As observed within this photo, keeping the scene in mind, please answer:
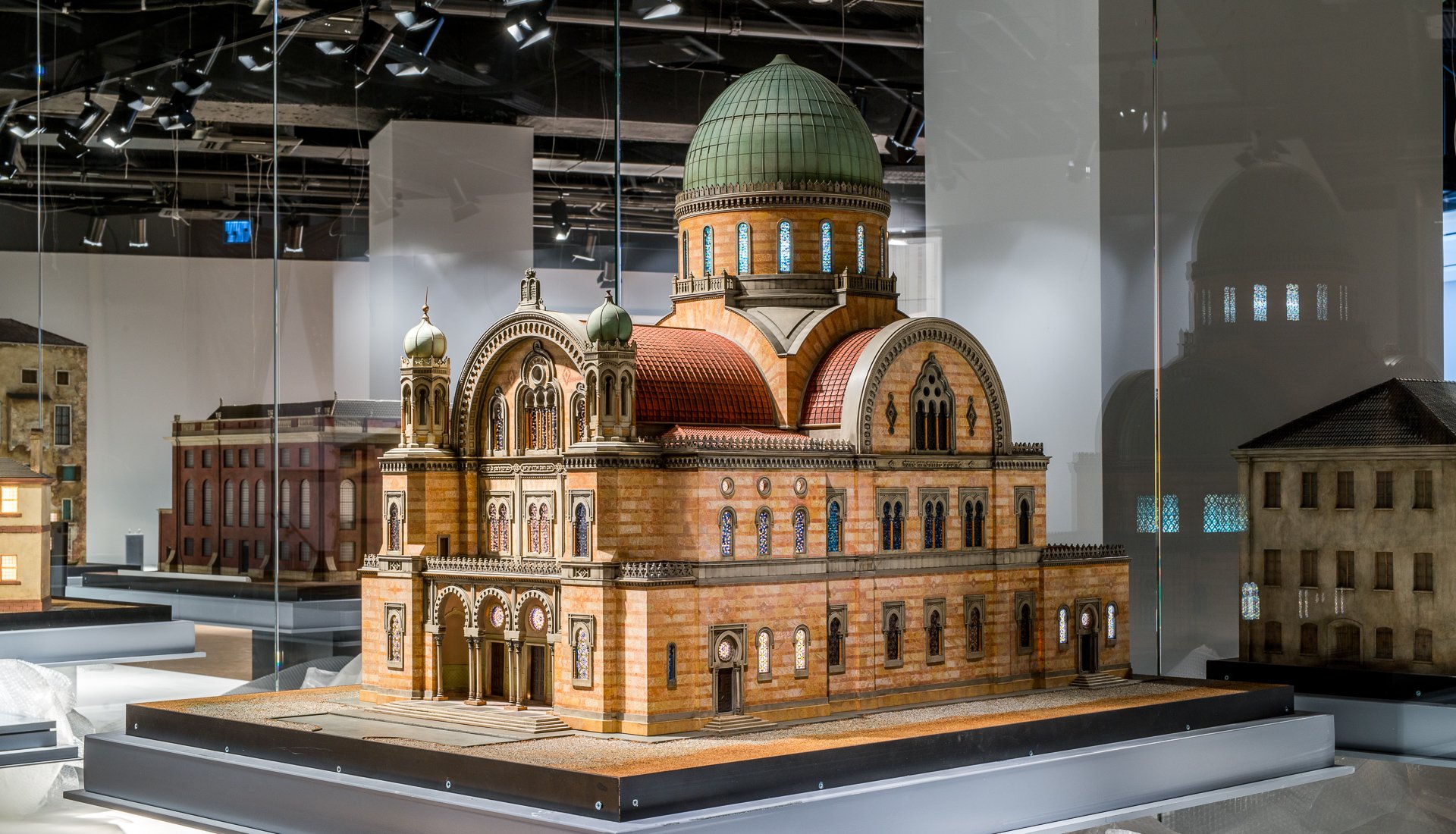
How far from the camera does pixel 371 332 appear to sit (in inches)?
908

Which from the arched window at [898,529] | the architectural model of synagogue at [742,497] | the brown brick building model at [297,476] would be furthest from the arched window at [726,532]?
the brown brick building model at [297,476]

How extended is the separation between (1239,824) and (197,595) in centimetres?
1529

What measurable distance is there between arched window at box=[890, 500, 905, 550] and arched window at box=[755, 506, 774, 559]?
2001 mm

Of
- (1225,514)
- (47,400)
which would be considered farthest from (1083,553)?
(47,400)

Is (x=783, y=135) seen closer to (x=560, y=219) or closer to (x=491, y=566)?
(x=560, y=219)

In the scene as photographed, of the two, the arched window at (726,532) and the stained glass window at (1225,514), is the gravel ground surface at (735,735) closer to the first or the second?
the arched window at (726,532)

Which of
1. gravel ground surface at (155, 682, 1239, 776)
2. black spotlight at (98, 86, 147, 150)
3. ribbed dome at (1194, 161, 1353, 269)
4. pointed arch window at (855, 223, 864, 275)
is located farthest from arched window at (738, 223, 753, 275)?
black spotlight at (98, 86, 147, 150)

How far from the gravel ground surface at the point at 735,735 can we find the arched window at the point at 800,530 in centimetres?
191

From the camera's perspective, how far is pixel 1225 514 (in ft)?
72.7

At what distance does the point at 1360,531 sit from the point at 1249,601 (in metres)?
1.95

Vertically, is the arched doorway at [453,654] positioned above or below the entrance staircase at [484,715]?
above

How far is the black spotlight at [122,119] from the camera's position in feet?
79.4

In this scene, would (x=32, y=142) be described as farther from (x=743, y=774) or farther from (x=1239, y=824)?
(x=1239, y=824)

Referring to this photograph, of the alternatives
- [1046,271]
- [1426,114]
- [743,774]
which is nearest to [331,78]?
[1046,271]
